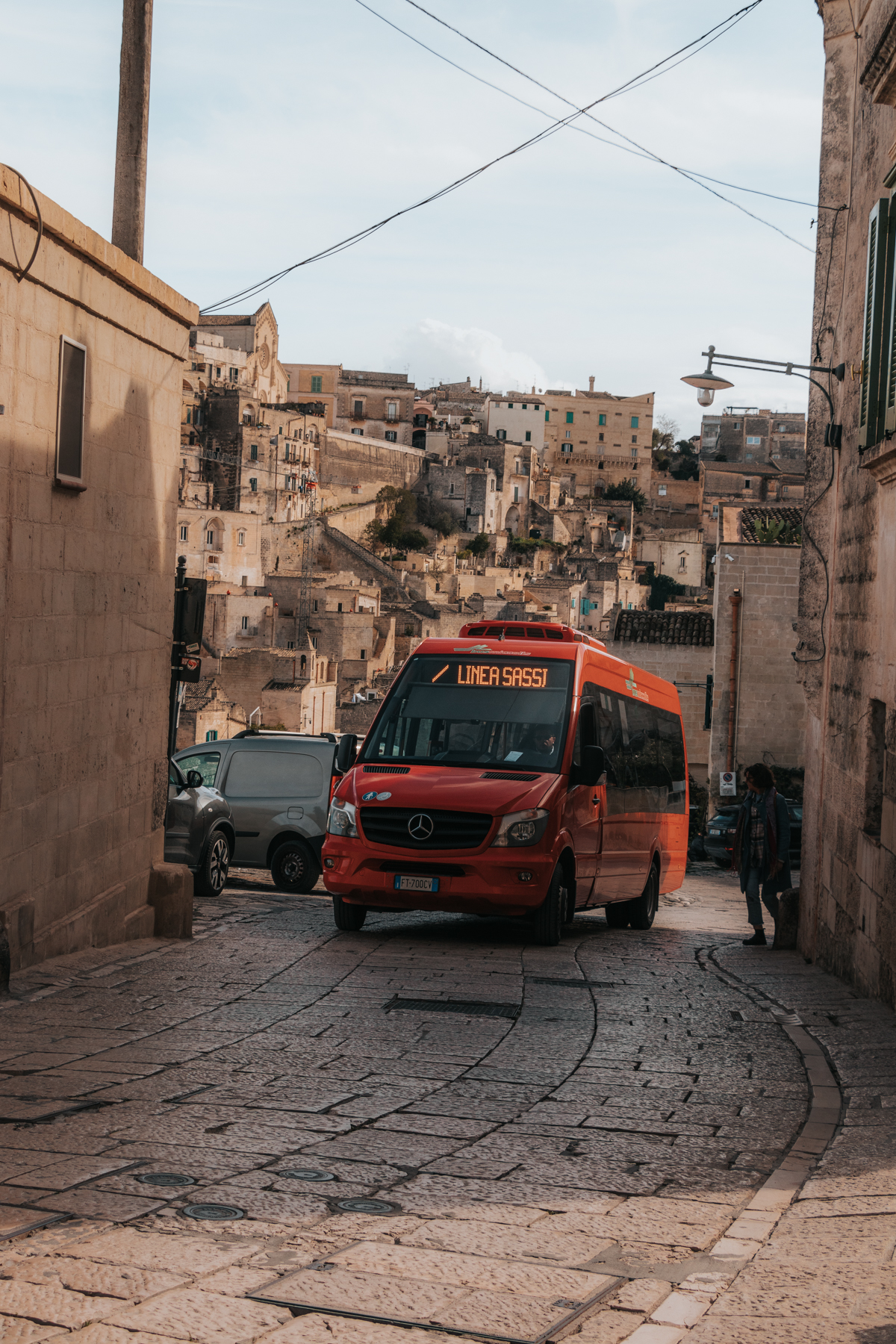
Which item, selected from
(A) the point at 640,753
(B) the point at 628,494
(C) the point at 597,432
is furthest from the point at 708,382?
(C) the point at 597,432

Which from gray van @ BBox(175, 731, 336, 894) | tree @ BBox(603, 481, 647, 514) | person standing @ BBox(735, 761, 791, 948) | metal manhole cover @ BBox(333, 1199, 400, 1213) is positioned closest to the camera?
metal manhole cover @ BBox(333, 1199, 400, 1213)

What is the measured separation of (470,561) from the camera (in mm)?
114250

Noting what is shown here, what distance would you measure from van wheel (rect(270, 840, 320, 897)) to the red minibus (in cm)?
403

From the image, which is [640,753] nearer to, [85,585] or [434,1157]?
[85,585]

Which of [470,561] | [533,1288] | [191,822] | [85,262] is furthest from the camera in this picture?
[470,561]

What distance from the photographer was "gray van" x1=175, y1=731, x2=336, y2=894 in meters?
17.0

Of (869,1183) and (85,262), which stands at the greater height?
(85,262)

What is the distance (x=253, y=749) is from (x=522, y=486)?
11701cm

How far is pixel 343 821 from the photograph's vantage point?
11.9m

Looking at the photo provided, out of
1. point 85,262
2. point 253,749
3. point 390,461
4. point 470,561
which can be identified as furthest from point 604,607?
point 85,262

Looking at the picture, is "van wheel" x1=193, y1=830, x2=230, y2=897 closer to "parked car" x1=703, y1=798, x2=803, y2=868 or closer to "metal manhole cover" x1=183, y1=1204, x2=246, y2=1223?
"metal manhole cover" x1=183, y1=1204, x2=246, y2=1223

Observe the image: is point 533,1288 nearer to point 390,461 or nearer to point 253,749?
point 253,749

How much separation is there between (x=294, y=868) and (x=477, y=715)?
17.8 feet

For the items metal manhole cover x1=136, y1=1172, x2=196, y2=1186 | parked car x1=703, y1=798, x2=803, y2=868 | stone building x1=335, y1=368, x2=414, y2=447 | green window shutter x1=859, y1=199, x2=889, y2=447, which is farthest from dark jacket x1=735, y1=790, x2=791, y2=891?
stone building x1=335, y1=368, x2=414, y2=447
